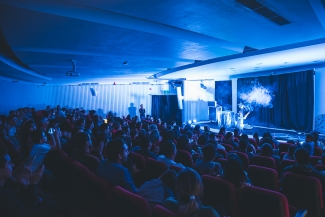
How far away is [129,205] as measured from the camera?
6.46ft

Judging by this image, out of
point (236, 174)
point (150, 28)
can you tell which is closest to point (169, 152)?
point (236, 174)

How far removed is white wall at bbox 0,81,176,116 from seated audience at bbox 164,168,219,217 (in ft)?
49.5

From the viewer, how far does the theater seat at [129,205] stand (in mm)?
A: 1886

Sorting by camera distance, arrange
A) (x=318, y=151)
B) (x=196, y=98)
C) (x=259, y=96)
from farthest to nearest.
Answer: (x=196, y=98)
(x=259, y=96)
(x=318, y=151)

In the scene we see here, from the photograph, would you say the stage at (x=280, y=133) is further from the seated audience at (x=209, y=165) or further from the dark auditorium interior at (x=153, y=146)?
the seated audience at (x=209, y=165)

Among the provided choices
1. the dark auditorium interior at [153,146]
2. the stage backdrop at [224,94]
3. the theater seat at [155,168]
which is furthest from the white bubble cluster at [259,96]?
the theater seat at [155,168]

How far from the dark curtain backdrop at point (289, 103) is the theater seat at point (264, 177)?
33.8 ft

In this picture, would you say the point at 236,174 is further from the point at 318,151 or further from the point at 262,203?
the point at 318,151

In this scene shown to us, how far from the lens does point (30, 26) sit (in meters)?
4.60

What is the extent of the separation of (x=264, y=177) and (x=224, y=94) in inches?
553

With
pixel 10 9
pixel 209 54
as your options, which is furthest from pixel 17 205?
pixel 209 54

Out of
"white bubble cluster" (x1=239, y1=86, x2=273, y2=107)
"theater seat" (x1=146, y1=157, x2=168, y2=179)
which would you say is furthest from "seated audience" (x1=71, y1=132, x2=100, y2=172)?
"white bubble cluster" (x1=239, y1=86, x2=273, y2=107)

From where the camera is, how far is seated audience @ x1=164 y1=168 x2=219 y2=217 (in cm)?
169

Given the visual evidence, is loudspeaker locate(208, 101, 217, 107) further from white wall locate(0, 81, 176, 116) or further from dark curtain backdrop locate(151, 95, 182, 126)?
white wall locate(0, 81, 176, 116)
